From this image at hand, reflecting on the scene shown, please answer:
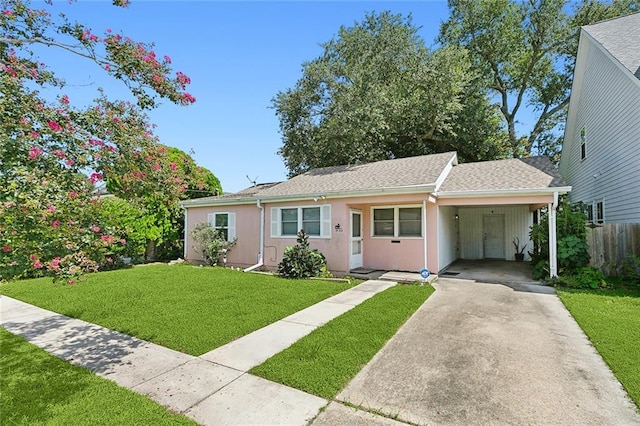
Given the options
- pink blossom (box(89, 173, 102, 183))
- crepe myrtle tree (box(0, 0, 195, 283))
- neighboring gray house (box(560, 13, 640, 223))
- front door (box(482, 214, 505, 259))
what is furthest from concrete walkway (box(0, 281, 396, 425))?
front door (box(482, 214, 505, 259))

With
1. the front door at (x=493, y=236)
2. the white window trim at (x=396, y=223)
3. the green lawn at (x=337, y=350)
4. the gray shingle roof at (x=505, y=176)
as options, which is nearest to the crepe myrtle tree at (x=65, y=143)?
the green lawn at (x=337, y=350)

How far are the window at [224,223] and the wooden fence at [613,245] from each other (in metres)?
12.4

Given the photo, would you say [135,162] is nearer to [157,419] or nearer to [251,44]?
[157,419]

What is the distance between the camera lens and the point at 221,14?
27.1ft

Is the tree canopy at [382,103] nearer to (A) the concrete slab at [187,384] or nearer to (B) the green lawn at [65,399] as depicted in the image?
(A) the concrete slab at [187,384]

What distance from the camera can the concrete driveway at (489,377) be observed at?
9.81 feet

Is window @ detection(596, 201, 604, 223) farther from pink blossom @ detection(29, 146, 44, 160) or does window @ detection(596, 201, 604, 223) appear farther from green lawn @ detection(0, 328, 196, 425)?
pink blossom @ detection(29, 146, 44, 160)

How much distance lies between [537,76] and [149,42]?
28189 millimetres

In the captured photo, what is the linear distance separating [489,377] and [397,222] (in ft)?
23.3

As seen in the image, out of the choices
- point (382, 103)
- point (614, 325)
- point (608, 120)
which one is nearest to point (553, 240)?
point (614, 325)

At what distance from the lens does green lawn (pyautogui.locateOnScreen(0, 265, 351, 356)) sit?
209 inches

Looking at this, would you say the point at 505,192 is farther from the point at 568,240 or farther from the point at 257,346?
the point at 257,346

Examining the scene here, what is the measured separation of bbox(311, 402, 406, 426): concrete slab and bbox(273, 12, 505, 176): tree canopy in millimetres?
15853

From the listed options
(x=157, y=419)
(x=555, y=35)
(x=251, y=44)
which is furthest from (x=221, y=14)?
(x=555, y=35)
